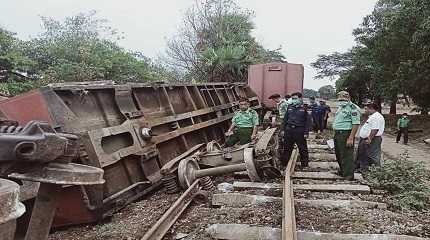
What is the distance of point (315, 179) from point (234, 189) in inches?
64.7

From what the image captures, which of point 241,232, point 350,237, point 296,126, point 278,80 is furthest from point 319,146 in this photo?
point 241,232

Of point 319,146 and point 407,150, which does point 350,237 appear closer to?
point 319,146

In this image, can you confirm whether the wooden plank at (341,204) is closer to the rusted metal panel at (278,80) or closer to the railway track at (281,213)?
the railway track at (281,213)

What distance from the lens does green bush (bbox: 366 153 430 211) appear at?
18.0 feet

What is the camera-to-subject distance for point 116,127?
240 inches

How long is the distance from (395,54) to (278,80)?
39.8 feet

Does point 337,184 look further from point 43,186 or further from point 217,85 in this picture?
point 217,85

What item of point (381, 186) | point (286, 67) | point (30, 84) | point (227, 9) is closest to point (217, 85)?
point (286, 67)

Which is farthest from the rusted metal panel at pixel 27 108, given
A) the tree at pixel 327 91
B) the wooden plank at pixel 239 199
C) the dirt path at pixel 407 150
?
the tree at pixel 327 91

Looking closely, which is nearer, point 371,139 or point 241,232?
point 241,232

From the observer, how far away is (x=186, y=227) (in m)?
4.57

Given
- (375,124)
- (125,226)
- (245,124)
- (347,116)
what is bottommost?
(125,226)

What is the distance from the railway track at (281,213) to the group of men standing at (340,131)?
0.59 metres

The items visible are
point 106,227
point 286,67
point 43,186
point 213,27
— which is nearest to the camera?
point 43,186
